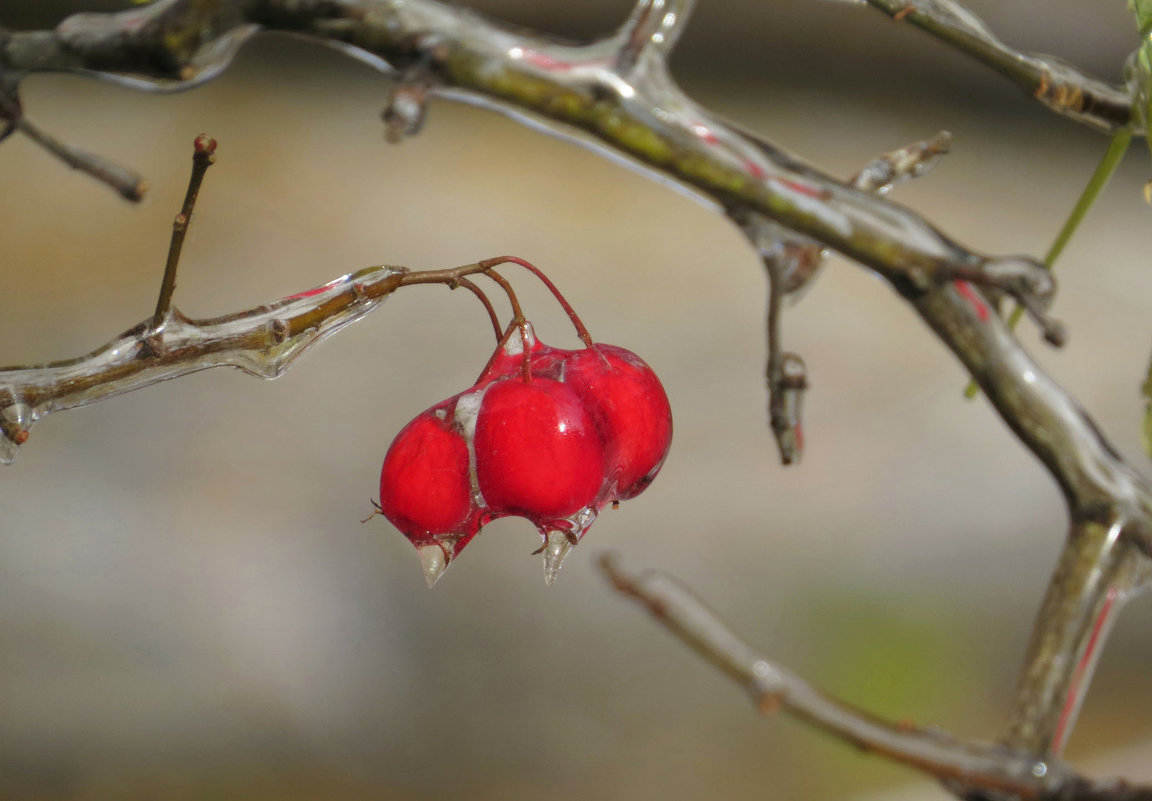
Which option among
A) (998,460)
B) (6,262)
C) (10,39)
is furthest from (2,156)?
(998,460)

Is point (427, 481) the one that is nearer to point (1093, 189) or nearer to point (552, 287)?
point (552, 287)

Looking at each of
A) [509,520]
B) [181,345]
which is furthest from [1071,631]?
[509,520]

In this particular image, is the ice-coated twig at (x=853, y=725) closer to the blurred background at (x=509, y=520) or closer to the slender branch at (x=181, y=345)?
the slender branch at (x=181, y=345)

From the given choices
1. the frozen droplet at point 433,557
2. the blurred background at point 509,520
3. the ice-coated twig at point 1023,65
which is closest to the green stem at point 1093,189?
the ice-coated twig at point 1023,65

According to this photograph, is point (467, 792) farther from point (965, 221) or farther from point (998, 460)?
point (965, 221)

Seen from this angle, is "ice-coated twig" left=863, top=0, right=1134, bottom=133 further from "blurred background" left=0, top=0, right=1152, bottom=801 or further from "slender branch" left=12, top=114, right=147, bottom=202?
"blurred background" left=0, top=0, right=1152, bottom=801

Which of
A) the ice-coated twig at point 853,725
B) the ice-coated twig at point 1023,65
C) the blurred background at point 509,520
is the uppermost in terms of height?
the ice-coated twig at point 1023,65

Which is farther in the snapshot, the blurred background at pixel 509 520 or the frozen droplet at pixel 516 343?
the blurred background at pixel 509 520

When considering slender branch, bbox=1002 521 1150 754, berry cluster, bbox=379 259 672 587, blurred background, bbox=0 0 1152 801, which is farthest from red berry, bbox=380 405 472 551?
blurred background, bbox=0 0 1152 801
